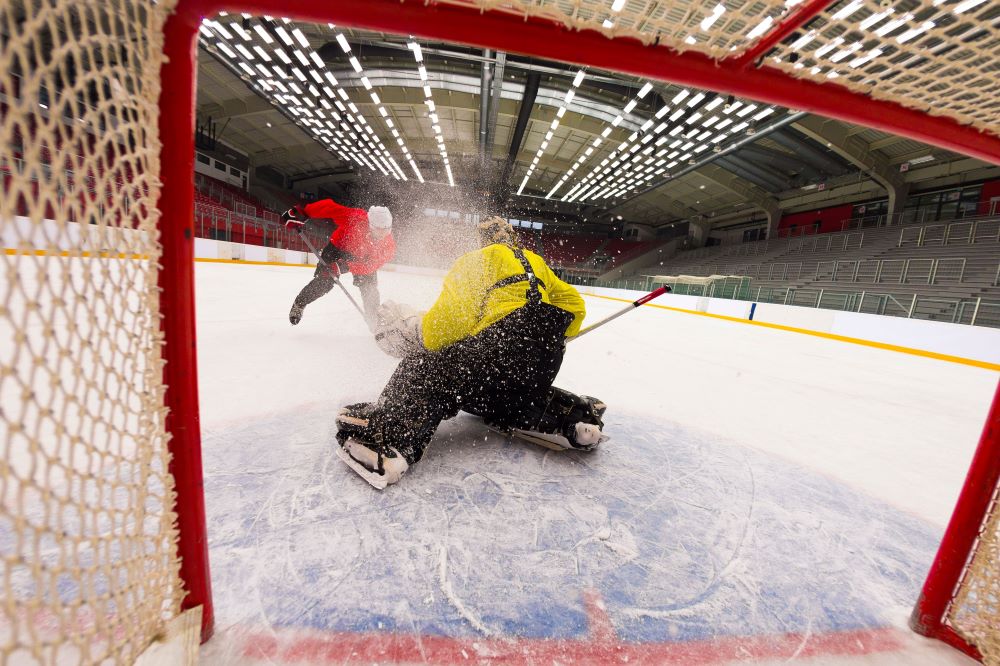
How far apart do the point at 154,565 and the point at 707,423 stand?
2327mm

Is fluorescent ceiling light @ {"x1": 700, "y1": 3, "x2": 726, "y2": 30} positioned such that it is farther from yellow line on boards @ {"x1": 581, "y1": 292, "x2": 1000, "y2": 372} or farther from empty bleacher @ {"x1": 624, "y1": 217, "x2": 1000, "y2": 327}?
empty bleacher @ {"x1": 624, "y1": 217, "x2": 1000, "y2": 327}

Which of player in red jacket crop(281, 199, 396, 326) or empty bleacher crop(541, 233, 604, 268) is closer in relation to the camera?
player in red jacket crop(281, 199, 396, 326)

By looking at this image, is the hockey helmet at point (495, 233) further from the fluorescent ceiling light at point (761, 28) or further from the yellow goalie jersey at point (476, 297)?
the fluorescent ceiling light at point (761, 28)

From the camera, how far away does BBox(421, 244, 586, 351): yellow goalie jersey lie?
154 cm

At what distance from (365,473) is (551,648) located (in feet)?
2.55

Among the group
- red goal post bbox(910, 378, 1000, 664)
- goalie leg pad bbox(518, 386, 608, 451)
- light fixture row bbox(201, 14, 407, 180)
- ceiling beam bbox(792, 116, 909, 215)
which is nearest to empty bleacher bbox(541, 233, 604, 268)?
light fixture row bbox(201, 14, 407, 180)

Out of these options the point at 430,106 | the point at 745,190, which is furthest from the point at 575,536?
the point at 745,190

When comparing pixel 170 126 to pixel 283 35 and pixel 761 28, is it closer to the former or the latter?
pixel 761 28

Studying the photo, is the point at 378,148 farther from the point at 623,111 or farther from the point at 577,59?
the point at 577,59

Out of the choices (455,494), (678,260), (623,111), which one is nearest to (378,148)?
(623,111)

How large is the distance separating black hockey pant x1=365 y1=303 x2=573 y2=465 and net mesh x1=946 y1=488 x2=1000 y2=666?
3.92ft

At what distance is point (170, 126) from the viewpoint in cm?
72

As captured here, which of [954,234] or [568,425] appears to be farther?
[954,234]

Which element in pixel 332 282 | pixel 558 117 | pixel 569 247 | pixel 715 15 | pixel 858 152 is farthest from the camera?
pixel 569 247
